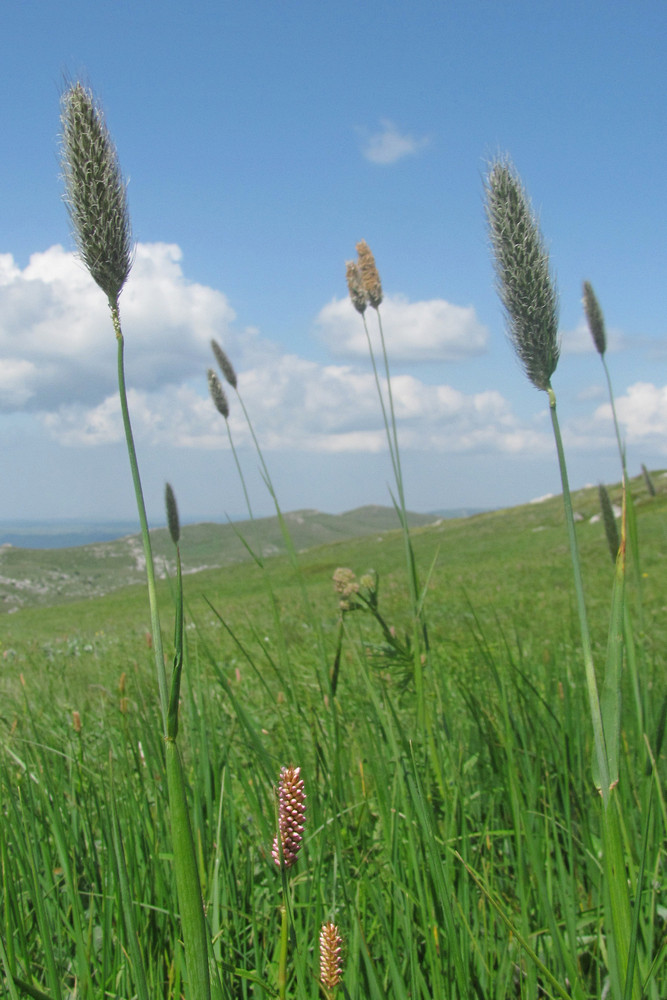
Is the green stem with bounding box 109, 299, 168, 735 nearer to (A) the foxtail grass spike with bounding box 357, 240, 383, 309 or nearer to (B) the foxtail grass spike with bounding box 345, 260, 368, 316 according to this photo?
(A) the foxtail grass spike with bounding box 357, 240, 383, 309

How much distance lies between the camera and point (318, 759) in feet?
7.09

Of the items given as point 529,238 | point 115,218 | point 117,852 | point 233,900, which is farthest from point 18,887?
point 529,238

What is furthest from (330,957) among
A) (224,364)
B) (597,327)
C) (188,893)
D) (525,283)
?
(224,364)

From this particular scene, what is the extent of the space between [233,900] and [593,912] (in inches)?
45.8

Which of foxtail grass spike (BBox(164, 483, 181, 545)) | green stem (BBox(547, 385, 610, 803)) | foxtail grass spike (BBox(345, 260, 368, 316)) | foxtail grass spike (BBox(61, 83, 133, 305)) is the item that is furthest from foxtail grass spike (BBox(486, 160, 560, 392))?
foxtail grass spike (BBox(345, 260, 368, 316))

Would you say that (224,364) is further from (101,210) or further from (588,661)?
(588,661)

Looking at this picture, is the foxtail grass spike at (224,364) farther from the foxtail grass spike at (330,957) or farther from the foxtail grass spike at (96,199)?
the foxtail grass spike at (330,957)

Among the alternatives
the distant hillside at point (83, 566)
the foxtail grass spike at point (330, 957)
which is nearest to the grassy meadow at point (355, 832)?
the foxtail grass spike at point (330, 957)

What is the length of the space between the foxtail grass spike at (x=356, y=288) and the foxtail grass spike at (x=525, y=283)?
6.05ft

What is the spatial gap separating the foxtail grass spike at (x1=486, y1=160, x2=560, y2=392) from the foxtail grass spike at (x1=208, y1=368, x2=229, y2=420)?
7.42 feet

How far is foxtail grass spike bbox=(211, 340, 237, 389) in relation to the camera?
3.62 m

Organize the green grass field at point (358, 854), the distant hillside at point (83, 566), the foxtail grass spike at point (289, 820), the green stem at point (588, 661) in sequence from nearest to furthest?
the foxtail grass spike at point (289, 820)
the green stem at point (588, 661)
the green grass field at point (358, 854)
the distant hillside at point (83, 566)

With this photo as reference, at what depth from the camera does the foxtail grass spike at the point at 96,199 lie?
4.13 ft

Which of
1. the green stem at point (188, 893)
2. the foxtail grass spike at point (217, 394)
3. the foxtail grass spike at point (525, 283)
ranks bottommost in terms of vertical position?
the green stem at point (188, 893)
